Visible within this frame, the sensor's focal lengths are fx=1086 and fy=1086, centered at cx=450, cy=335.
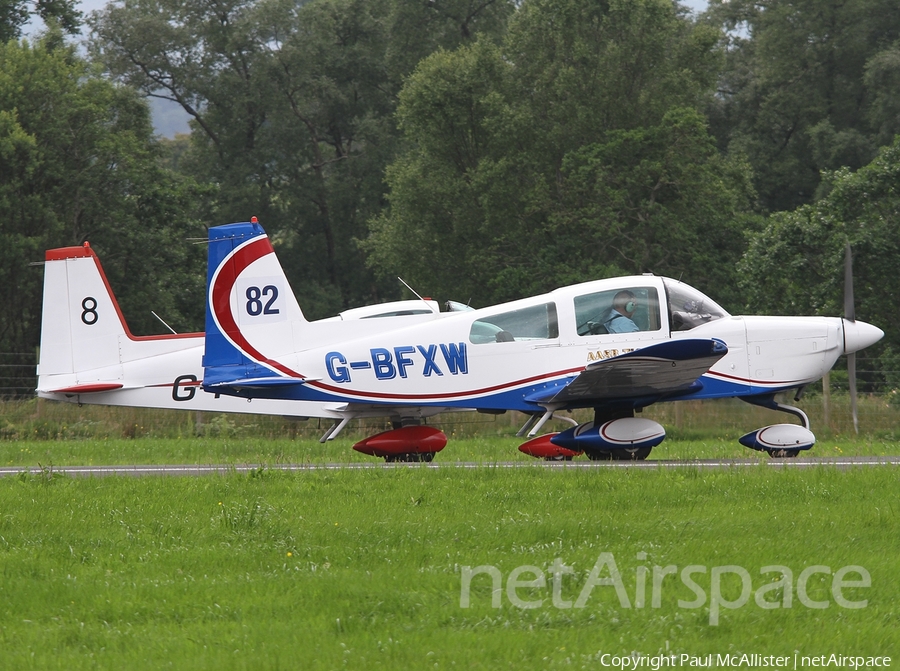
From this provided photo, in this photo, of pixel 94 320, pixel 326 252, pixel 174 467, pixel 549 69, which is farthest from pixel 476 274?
pixel 174 467

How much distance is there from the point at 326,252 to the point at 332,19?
11508 millimetres

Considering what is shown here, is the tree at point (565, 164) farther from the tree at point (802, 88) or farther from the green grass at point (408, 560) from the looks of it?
the green grass at point (408, 560)

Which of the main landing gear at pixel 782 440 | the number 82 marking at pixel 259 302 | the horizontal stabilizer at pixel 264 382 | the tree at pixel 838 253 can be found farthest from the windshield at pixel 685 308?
the tree at pixel 838 253

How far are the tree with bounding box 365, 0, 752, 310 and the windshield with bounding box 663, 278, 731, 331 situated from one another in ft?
80.4

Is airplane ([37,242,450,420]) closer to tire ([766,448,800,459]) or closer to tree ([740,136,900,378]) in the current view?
tire ([766,448,800,459])

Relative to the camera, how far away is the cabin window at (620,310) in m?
13.5

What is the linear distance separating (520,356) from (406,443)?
6.40 ft

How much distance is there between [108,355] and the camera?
56.4 feet

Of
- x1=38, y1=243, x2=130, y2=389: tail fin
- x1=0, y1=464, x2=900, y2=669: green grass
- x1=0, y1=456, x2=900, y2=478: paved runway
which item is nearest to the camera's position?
x1=0, y1=464, x2=900, y2=669: green grass

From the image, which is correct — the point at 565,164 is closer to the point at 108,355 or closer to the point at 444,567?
the point at 108,355

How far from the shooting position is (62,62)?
36.7 meters

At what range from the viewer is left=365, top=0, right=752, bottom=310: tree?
128 feet

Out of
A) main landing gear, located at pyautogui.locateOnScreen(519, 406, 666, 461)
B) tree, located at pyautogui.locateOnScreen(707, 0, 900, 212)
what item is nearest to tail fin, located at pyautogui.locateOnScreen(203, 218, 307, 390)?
main landing gear, located at pyautogui.locateOnScreen(519, 406, 666, 461)

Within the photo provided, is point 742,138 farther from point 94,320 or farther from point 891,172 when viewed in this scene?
point 94,320
